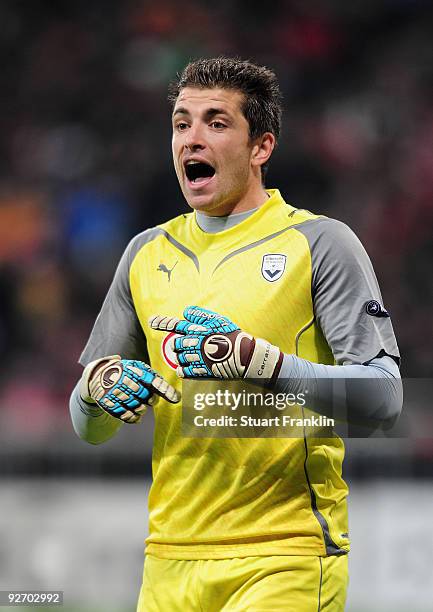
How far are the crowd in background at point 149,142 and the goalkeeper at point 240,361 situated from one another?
185 inches

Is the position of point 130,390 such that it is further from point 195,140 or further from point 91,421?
point 195,140

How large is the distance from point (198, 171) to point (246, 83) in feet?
1.08

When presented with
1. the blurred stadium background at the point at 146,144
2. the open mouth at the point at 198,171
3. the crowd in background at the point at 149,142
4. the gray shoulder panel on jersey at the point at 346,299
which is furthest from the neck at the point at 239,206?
the crowd in background at the point at 149,142

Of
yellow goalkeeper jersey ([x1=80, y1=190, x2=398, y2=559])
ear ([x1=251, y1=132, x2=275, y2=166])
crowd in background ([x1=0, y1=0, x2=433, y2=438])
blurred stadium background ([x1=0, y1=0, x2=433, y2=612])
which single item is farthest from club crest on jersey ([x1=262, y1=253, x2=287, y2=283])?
crowd in background ([x1=0, y1=0, x2=433, y2=438])

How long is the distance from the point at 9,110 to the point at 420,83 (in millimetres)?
3977

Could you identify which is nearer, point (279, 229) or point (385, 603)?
point (279, 229)

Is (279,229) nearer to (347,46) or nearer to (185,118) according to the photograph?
(185,118)

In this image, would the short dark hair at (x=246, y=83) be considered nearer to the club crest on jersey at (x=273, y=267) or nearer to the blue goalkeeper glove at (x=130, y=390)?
the club crest on jersey at (x=273, y=267)

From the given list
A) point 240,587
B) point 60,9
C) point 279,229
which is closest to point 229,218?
point 279,229

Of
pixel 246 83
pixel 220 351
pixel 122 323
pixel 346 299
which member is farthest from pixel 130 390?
pixel 246 83

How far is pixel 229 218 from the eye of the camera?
328 centimetres

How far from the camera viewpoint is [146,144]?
9406mm

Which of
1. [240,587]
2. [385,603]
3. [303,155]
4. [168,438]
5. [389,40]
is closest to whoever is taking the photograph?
[240,587]

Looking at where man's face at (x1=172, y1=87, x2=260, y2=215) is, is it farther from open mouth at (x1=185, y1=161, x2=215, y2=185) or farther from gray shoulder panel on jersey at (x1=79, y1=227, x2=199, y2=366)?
gray shoulder panel on jersey at (x1=79, y1=227, x2=199, y2=366)
